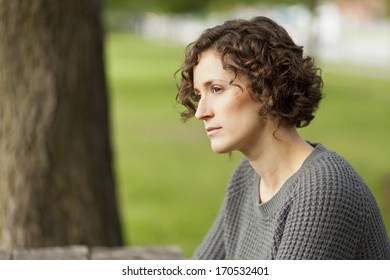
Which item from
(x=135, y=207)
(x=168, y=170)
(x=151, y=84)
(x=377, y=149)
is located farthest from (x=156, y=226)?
(x=151, y=84)

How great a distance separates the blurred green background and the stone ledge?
2.76 ft

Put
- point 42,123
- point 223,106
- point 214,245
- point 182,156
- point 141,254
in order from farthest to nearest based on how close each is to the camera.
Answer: point 182,156
point 42,123
point 141,254
point 214,245
point 223,106

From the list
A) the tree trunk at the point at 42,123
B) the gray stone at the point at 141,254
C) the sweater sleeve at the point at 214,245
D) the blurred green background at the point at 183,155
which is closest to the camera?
the sweater sleeve at the point at 214,245

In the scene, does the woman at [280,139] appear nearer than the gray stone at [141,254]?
Yes

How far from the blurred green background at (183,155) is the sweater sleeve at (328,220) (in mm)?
523

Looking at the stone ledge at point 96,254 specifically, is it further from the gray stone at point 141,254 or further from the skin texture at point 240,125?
the skin texture at point 240,125

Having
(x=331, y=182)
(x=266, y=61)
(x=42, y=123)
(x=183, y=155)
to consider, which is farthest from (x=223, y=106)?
(x=183, y=155)

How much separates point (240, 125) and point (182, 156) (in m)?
Result: 10.9

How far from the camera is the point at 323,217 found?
83.0 inches

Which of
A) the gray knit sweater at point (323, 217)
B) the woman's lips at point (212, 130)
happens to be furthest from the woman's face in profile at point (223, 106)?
the gray knit sweater at point (323, 217)

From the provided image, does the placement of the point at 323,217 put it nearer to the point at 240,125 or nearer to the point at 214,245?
the point at 240,125

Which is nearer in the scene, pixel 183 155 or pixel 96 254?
pixel 96 254

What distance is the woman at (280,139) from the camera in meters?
2.12
